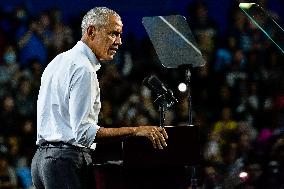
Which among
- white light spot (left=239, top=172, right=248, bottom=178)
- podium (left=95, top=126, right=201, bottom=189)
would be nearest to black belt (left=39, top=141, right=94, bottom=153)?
podium (left=95, top=126, right=201, bottom=189)

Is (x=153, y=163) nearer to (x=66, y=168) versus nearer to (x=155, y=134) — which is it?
(x=155, y=134)

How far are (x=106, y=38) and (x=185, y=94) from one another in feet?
13.9

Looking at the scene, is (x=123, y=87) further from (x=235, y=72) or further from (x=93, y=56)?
(x=93, y=56)

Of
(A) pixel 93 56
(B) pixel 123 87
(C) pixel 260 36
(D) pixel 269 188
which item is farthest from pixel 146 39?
(A) pixel 93 56

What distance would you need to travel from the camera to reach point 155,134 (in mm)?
2877

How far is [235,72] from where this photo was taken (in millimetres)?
7336

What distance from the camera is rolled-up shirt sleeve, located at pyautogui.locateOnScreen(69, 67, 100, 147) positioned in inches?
115

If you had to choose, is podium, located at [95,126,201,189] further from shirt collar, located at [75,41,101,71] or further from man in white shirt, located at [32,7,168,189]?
shirt collar, located at [75,41,101,71]

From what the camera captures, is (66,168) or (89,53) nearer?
(66,168)

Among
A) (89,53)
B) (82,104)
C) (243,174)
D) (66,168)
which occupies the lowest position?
(243,174)

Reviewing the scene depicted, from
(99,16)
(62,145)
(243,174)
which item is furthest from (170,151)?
(243,174)

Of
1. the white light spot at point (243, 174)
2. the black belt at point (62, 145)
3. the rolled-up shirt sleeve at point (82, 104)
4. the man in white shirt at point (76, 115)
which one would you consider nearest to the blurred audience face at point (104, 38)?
the man in white shirt at point (76, 115)

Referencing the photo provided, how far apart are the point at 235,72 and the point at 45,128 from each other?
4485mm

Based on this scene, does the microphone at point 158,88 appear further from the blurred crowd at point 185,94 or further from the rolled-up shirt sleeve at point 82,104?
the blurred crowd at point 185,94
